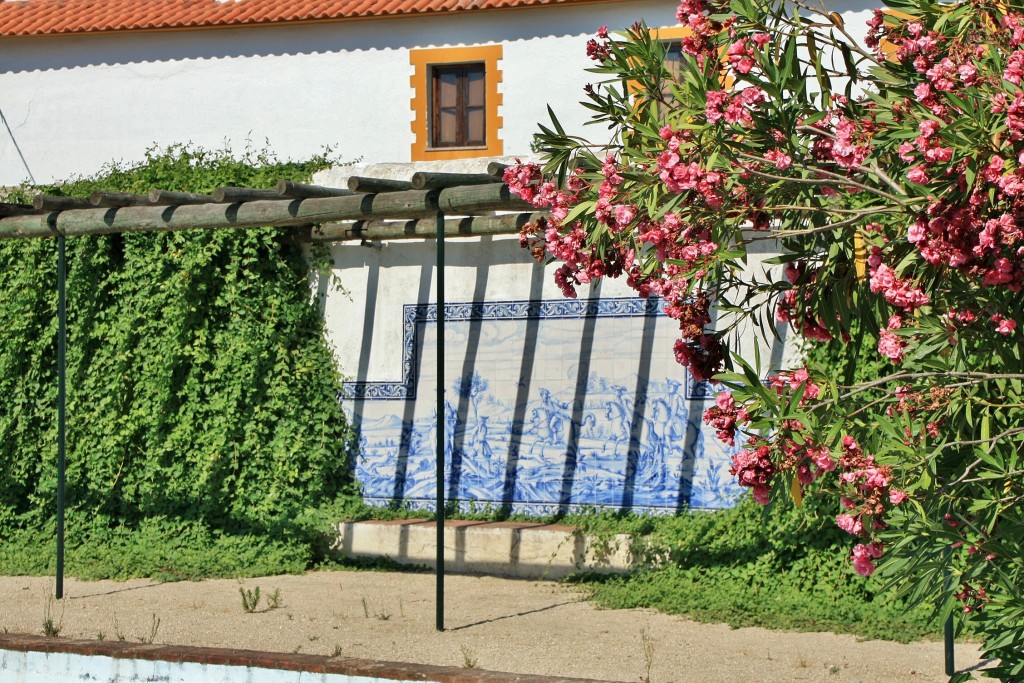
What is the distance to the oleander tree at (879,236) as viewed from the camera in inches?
180

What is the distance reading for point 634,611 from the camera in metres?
9.38

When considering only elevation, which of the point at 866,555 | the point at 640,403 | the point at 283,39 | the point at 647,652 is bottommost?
the point at 647,652

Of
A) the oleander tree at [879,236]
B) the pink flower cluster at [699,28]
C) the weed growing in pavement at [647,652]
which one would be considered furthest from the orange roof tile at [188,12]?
the oleander tree at [879,236]

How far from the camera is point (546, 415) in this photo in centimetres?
1128

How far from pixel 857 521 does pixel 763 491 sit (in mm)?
359

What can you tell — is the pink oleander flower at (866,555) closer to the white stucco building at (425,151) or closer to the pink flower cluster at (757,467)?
the pink flower cluster at (757,467)

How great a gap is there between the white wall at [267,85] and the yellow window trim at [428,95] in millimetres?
83

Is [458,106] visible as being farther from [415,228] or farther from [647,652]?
[647,652]

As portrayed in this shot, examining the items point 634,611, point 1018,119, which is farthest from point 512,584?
point 1018,119

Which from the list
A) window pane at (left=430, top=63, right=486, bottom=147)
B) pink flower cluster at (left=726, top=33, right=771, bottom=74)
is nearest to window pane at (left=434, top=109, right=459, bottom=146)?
window pane at (left=430, top=63, right=486, bottom=147)

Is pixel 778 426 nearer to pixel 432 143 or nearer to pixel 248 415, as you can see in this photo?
pixel 248 415

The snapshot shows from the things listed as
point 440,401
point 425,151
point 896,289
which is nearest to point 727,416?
point 896,289

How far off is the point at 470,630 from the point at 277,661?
88.7 inches

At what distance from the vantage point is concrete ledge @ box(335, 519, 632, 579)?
10.5m
